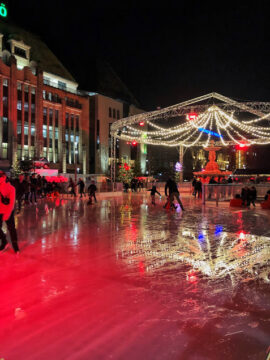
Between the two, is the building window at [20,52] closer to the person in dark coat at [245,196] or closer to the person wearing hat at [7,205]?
the person in dark coat at [245,196]

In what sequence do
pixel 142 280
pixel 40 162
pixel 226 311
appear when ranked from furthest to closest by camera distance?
1. pixel 40 162
2. pixel 142 280
3. pixel 226 311

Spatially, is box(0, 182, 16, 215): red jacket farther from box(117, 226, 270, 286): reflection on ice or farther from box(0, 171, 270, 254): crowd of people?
box(117, 226, 270, 286): reflection on ice

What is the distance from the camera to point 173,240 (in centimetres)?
684

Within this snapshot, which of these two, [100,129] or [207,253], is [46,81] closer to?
[100,129]

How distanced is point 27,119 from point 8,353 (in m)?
37.9

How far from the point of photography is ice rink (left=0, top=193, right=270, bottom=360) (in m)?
2.55

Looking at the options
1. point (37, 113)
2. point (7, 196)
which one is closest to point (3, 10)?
point (7, 196)

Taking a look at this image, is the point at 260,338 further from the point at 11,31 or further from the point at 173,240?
the point at 11,31

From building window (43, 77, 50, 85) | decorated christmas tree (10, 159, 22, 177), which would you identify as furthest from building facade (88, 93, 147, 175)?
decorated christmas tree (10, 159, 22, 177)

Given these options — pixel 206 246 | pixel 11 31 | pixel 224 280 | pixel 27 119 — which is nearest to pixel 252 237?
pixel 206 246

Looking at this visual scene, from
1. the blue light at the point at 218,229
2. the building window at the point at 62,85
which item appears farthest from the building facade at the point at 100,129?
the blue light at the point at 218,229

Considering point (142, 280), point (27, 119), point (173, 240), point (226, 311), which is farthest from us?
point (27, 119)

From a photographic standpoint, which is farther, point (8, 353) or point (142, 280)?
Answer: point (142, 280)

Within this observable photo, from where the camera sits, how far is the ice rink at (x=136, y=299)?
2.55 metres
